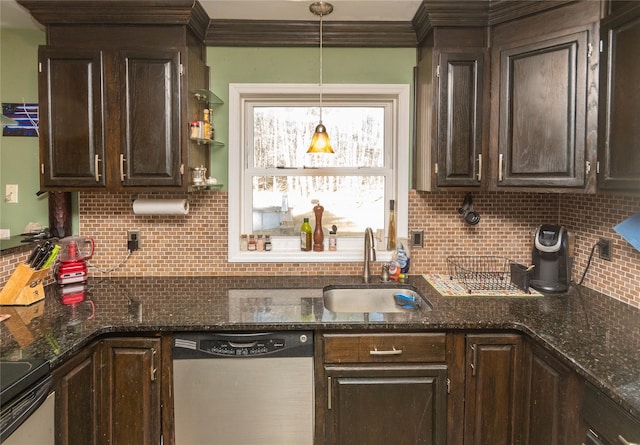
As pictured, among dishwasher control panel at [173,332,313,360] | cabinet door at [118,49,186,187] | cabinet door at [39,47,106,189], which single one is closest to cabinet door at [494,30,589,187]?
dishwasher control panel at [173,332,313,360]

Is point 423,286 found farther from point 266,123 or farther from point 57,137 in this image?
point 57,137

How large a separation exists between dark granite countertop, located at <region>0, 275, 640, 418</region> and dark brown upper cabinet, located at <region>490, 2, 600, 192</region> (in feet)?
1.87

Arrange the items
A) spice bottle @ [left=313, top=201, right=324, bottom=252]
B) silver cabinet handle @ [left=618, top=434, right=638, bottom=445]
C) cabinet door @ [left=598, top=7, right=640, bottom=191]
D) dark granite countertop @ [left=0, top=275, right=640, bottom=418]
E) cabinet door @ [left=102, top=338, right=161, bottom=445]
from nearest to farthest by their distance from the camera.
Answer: silver cabinet handle @ [left=618, top=434, right=638, bottom=445] < dark granite countertop @ [left=0, top=275, right=640, bottom=418] < cabinet door @ [left=598, top=7, right=640, bottom=191] < cabinet door @ [left=102, top=338, right=161, bottom=445] < spice bottle @ [left=313, top=201, right=324, bottom=252]

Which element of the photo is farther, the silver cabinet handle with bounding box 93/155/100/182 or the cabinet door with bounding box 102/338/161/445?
the silver cabinet handle with bounding box 93/155/100/182

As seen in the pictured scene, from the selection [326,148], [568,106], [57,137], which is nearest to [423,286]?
[326,148]

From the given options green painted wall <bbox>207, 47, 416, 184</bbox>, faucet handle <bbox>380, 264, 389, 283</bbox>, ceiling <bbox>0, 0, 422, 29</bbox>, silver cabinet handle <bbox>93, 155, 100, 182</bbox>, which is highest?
ceiling <bbox>0, 0, 422, 29</bbox>

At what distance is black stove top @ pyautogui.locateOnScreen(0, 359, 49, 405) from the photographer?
3.72ft

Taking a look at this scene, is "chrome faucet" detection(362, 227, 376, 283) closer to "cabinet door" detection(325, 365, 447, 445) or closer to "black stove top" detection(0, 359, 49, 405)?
"cabinet door" detection(325, 365, 447, 445)

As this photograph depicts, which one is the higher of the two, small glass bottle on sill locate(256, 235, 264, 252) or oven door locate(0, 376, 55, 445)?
small glass bottle on sill locate(256, 235, 264, 252)

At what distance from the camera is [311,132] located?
2539 mm

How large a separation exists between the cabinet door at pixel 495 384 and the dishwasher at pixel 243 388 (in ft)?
2.25

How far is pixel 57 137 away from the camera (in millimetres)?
2031

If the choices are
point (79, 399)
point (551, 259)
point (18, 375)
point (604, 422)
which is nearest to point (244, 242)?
point (79, 399)

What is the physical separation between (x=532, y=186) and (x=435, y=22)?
96 centimetres
